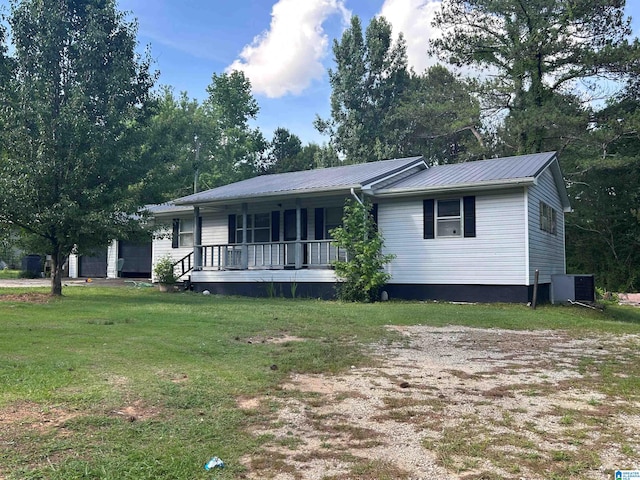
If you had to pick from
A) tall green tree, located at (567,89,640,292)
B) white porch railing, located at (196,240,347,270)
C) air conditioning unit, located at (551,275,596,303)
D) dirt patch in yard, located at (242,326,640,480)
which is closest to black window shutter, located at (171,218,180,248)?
white porch railing, located at (196,240,347,270)

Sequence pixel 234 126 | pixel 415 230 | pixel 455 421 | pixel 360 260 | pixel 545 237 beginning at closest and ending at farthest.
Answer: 1. pixel 455 421
2. pixel 360 260
3. pixel 415 230
4. pixel 545 237
5. pixel 234 126

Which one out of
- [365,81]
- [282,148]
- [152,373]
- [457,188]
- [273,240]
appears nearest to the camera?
[152,373]

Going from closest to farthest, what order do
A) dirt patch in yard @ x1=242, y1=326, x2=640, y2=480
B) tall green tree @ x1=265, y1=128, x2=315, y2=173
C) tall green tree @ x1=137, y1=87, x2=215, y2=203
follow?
dirt patch in yard @ x1=242, y1=326, x2=640, y2=480 → tall green tree @ x1=137, y1=87, x2=215, y2=203 → tall green tree @ x1=265, y1=128, x2=315, y2=173

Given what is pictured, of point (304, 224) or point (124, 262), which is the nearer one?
point (304, 224)

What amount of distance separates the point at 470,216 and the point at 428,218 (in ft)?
3.71

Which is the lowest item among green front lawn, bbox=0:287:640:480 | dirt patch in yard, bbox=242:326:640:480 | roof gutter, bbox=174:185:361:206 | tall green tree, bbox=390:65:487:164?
dirt patch in yard, bbox=242:326:640:480

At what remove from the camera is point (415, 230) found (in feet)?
47.4

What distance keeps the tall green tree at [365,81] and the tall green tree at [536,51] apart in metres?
9.07

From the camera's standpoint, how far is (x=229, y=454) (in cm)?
311

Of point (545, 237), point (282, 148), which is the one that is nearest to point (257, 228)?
point (545, 237)

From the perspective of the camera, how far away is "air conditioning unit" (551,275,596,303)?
1370cm

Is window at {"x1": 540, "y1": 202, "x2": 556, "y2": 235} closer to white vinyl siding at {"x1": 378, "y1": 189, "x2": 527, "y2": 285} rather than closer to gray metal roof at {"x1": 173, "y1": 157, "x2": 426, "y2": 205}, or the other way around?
white vinyl siding at {"x1": 378, "y1": 189, "x2": 527, "y2": 285}

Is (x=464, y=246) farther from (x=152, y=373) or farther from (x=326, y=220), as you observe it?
(x=152, y=373)

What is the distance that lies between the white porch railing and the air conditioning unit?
5.93 m
